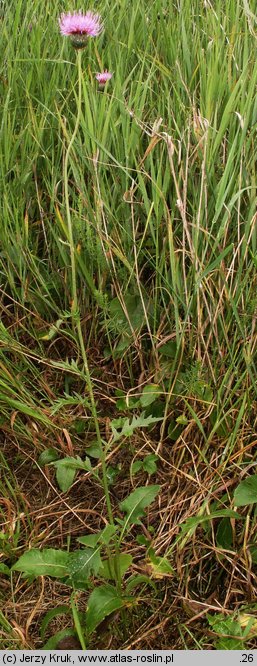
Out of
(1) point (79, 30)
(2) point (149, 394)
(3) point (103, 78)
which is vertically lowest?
(2) point (149, 394)

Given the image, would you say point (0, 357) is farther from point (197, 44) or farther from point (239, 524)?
point (197, 44)

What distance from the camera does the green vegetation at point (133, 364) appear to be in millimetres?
1061

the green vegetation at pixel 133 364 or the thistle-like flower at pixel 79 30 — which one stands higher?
the thistle-like flower at pixel 79 30

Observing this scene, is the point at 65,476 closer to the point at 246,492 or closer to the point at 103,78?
the point at 246,492

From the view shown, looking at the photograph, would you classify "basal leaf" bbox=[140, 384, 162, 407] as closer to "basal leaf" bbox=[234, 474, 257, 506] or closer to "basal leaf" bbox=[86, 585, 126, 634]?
"basal leaf" bbox=[234, 474, 257, 506]

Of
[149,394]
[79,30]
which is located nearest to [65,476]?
[149,394]

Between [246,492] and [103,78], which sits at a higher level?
[103,78]

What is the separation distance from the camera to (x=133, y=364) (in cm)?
131

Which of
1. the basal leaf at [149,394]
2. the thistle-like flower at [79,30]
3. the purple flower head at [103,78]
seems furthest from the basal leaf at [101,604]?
the purple flower head at [103,78]

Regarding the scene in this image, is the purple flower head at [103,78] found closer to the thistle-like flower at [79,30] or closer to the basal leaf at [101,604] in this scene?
the thistle-like flower at [79,30]

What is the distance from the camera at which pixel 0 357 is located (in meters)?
1.30

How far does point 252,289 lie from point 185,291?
11 cm

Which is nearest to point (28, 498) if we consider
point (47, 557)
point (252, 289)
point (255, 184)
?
point (47, 557)

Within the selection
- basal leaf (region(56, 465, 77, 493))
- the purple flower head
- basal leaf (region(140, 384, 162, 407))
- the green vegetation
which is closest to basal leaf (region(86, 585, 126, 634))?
the green vegetation
